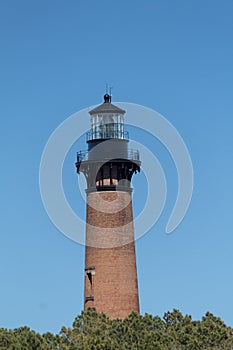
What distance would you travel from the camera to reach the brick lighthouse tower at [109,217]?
78375 mm

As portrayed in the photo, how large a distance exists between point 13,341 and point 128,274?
14.8 metres

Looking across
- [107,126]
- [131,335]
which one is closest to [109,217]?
[107,126]

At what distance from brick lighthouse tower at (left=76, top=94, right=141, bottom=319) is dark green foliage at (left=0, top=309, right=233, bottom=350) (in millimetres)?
4681

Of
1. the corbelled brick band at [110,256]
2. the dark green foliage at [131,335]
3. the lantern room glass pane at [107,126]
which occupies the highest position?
the lantern room glass pane at [107,126]

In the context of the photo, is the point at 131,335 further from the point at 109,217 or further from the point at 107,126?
the point at 107,126

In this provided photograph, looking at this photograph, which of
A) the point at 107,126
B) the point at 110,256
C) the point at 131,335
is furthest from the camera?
the point at 107,126

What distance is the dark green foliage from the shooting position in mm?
65188

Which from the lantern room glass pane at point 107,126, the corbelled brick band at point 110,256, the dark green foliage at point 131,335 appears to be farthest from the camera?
the lantern room glass pane at point 107,126

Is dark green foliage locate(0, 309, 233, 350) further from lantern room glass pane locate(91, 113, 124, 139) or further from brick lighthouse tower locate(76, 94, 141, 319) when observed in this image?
lantern room glass pane locate(91, 113, 124, 139)

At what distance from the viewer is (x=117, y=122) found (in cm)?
8231

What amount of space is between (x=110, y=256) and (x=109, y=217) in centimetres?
250

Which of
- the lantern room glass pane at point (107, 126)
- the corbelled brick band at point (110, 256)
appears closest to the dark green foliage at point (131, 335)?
the corbelled brick band at point (110, 256)

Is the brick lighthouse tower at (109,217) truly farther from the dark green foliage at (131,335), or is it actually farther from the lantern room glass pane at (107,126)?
the dark green foliage at (131,335)

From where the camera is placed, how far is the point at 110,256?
78688 mm
